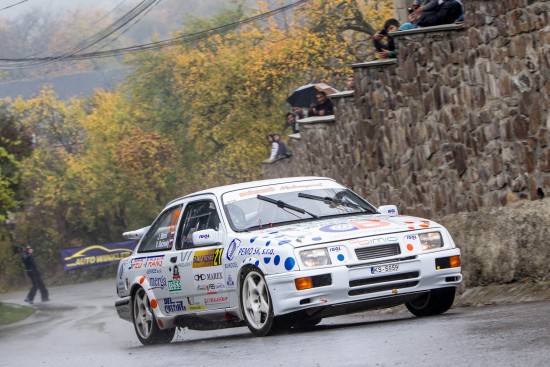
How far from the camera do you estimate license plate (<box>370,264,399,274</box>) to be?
415 inches

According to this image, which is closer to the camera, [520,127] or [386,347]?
[386,347]

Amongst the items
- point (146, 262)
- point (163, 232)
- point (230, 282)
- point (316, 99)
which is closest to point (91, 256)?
point (316, 99)

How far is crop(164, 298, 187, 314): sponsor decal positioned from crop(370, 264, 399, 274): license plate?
2517 millimetres

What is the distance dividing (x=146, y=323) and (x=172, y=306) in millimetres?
772

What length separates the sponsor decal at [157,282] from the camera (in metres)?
12.6

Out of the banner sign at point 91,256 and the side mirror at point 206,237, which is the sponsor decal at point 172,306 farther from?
the banner sign at point 91,256

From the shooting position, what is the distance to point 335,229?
35.4ft

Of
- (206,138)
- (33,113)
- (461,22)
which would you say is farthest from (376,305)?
(33,113)

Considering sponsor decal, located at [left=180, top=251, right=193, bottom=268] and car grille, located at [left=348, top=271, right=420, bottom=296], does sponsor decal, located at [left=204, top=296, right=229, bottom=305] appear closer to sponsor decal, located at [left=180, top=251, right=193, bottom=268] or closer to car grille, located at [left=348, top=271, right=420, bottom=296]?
sponsor decal, located at [left=180, top=251, right=193, bottom=268]

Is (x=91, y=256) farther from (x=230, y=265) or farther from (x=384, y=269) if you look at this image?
(x=384, y=269)

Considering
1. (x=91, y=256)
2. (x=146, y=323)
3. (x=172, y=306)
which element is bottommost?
(x=91, y=256)

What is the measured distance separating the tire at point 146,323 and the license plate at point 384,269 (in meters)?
3.26

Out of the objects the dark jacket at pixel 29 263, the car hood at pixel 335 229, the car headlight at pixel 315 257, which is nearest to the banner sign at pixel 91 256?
the dark jacket at pixel 29 263

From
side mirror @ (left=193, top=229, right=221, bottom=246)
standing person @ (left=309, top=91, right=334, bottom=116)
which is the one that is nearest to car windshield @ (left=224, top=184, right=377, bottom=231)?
side mirror @ (left=193, top=229, right=221, bottom=246)
